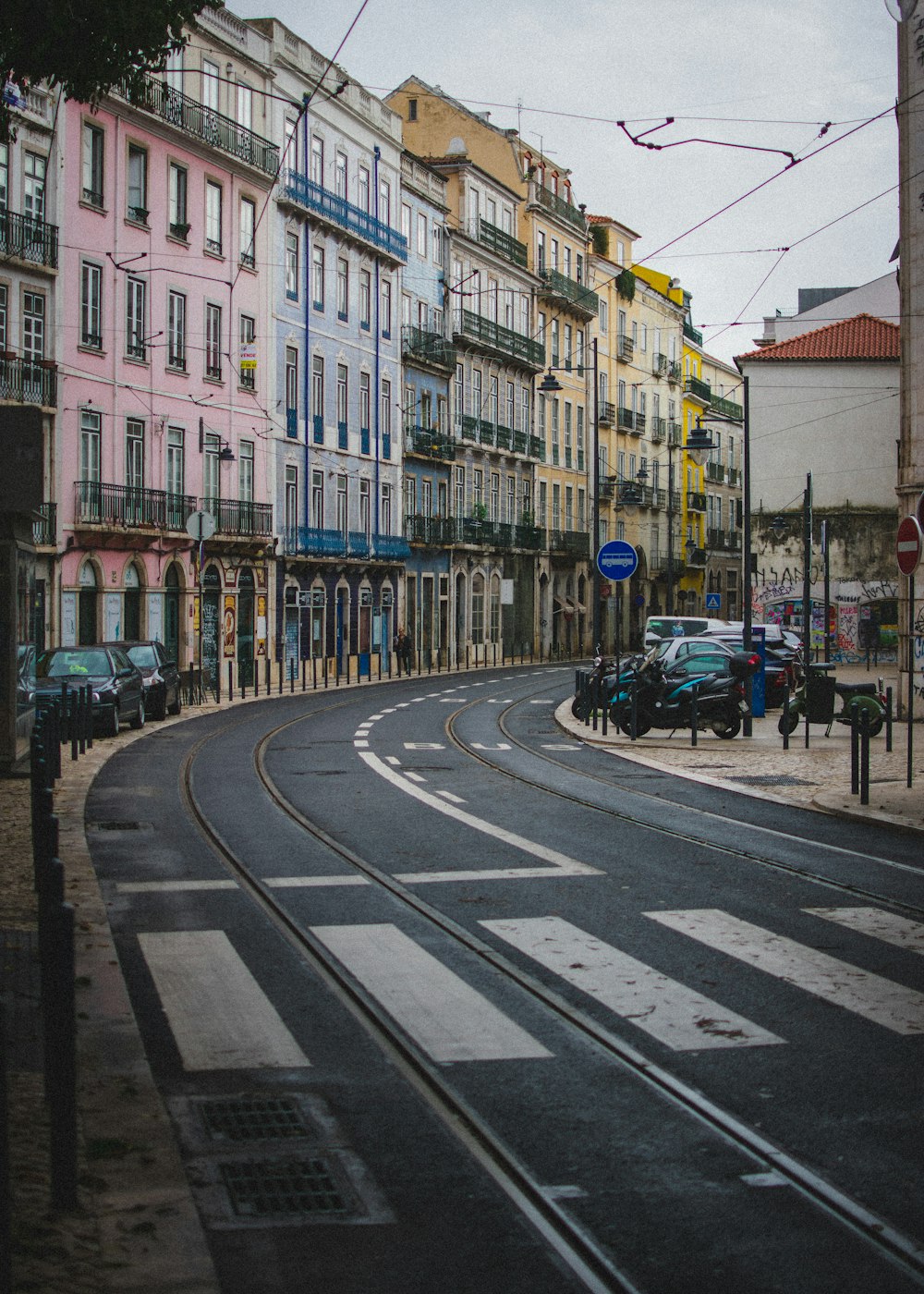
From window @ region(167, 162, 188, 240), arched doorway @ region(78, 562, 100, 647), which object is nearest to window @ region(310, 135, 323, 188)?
window @ region(167, 162, 188, 240)

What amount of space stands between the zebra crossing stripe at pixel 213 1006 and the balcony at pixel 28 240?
30498 mm

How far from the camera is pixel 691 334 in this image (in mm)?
103000

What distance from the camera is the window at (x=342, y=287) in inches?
2239

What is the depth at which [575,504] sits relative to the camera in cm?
8331

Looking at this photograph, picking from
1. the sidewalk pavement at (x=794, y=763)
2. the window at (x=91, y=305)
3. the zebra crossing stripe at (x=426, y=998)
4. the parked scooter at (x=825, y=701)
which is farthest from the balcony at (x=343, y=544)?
the zebra crossing stripe at (x=426, y=998)

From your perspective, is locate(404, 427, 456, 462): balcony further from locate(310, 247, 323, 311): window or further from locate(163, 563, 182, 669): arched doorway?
locate(163, 563, 182, 669): arched doorway

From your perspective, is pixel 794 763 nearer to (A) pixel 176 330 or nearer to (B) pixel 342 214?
(A) pixel 176 330

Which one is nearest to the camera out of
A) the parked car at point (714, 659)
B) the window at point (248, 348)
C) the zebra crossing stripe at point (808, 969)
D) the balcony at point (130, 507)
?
the zebra crossing stripe at point (808, 969)

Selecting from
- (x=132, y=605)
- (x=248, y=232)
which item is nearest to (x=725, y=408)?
(x=248, y=232)

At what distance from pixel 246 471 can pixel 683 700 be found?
23695 mm

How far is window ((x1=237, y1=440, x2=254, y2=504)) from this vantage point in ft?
162

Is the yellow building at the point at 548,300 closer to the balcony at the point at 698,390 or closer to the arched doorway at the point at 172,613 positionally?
the balcony at the point at 698,390

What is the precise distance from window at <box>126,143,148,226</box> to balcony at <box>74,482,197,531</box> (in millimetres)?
6994

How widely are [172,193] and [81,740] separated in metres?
24.5
